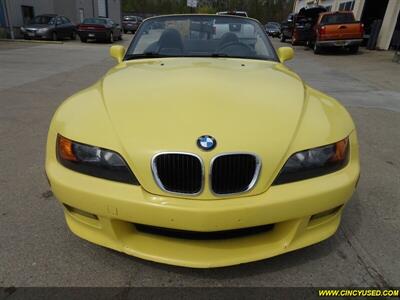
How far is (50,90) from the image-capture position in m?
7.58

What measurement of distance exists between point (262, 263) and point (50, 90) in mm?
6772

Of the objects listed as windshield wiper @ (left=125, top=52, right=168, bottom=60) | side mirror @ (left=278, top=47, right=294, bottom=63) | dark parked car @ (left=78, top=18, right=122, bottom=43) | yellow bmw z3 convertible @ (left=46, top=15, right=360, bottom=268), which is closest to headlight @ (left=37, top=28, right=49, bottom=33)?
dark parked car @ (left=78, top=18, right=122, bottom=43)

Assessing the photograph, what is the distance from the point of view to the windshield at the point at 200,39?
3539mm

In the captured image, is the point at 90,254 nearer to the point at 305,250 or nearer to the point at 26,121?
the point at 305,250

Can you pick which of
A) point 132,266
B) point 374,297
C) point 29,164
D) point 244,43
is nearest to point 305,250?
A: point 374,297

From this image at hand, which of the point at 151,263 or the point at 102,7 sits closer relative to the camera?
the point at 151,263

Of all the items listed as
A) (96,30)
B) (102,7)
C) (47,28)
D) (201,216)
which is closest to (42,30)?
(47,28)

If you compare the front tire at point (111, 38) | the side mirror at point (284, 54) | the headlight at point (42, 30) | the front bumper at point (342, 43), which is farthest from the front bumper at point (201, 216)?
the front tire at point (111, 38)

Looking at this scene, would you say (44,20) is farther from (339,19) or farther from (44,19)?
(339,19)

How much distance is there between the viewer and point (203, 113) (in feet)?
6.76

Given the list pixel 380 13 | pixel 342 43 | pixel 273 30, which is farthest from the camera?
pixel 273 30

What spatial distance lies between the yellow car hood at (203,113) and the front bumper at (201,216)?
10 cm

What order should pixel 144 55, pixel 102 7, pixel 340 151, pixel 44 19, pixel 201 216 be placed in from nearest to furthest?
pixel 201 216, pixel 340 151, pixel 144 55, pixel 44 19, pixel 102 7

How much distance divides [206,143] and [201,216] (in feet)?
1.26
